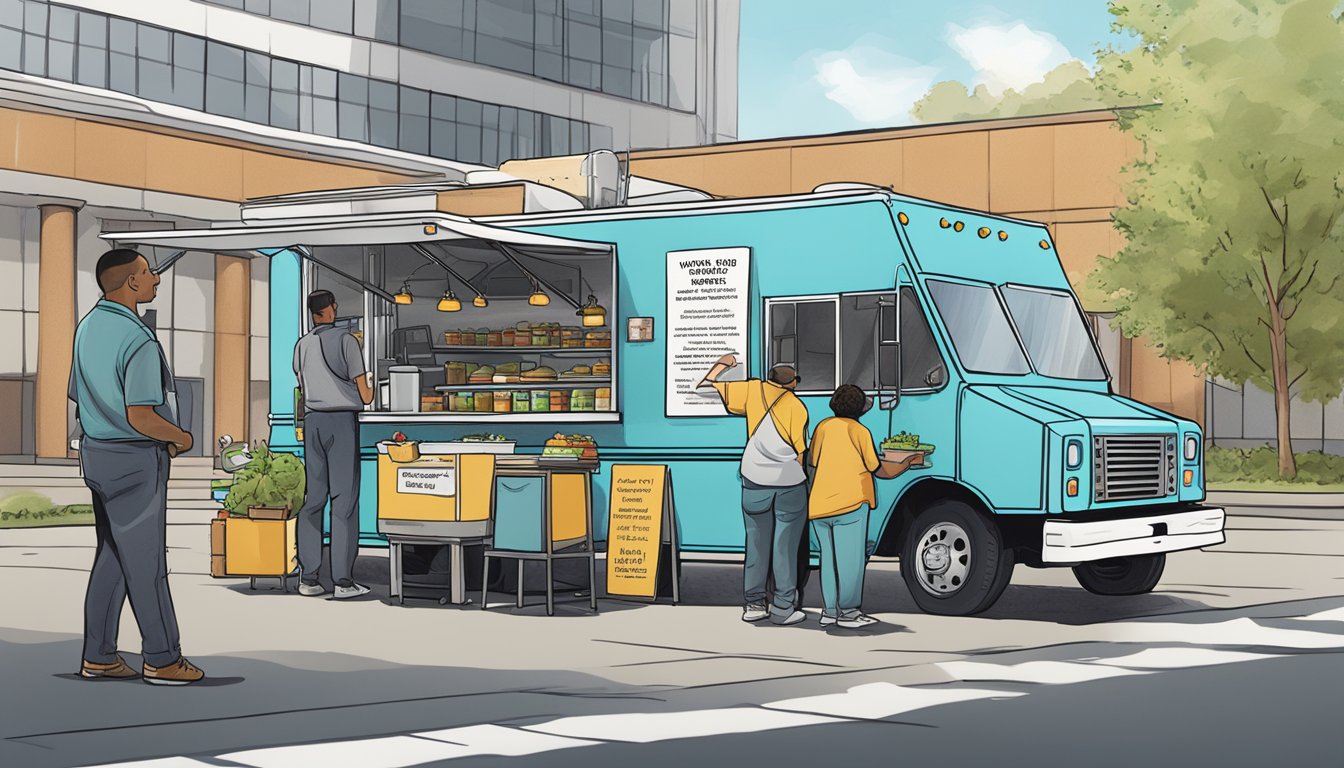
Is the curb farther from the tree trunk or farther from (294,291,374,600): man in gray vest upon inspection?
(294,291,374,600): man in gray vest

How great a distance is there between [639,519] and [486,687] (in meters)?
4.30

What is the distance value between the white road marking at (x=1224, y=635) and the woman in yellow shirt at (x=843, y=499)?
169 centimetres

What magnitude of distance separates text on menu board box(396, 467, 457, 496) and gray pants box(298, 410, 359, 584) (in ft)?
1.38

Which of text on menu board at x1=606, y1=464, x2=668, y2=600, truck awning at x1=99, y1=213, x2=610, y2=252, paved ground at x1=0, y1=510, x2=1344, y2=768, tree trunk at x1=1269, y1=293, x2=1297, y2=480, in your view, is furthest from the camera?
tree trunk at x1=1269, y1=293, x2=1297, y2=480

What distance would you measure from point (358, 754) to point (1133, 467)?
714 cm

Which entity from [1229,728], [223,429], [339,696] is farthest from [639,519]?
[223,429]

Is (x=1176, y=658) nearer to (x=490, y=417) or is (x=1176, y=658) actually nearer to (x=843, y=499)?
(x=843, y=499)

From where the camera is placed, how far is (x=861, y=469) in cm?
1188

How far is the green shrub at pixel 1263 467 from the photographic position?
3538cm

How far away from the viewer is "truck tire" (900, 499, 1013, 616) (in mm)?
12562

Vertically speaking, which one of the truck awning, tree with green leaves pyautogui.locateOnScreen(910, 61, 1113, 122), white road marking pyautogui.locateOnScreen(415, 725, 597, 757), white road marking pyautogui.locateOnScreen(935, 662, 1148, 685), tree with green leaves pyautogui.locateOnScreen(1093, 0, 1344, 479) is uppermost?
tree with green leaves pyautogui.locateOnScreen(910, 61, 1113, 122)

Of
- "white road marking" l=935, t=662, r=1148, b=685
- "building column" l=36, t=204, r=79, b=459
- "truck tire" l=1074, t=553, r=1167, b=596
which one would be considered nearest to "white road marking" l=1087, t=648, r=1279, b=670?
"white road marking" l=935, t=662, r=1148, b=685

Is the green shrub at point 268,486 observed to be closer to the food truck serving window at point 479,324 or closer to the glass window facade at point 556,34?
the food truck serving window at point 479,324

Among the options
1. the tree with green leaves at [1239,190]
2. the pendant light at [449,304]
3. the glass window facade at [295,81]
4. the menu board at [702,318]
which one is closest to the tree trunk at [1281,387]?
the tree with green leaves at [1239,190]
